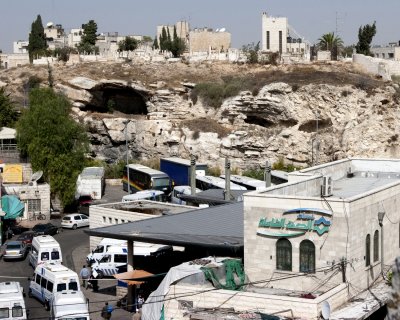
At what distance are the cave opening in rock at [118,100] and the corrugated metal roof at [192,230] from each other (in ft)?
143

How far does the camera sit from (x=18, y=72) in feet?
250

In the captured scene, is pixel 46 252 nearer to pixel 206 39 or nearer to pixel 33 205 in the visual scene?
pixel 33 205

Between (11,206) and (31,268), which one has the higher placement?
(11,206)

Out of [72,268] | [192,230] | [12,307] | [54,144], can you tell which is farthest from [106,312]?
[54,144]

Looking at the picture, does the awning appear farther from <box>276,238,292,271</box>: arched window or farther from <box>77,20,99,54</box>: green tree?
<box>77,20,99,54</box>: green tree

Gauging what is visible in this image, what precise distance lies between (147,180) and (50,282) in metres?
26.1

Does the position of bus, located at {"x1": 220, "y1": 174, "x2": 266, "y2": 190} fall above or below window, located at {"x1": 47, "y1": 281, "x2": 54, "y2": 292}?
below

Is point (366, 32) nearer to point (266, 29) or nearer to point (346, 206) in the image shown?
point (266, 29)

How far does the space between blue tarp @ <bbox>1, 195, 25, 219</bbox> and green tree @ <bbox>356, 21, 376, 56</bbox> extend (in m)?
55.7

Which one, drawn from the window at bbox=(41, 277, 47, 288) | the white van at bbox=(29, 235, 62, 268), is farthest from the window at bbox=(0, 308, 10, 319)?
the white van at bbox=(29, 235, 62, 268)

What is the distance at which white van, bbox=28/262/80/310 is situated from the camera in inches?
984

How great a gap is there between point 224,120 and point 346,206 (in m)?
47.5

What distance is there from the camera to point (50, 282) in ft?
83.5

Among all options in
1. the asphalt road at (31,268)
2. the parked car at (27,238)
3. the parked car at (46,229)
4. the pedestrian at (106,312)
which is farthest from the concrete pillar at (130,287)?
the parked car at (46,229)
